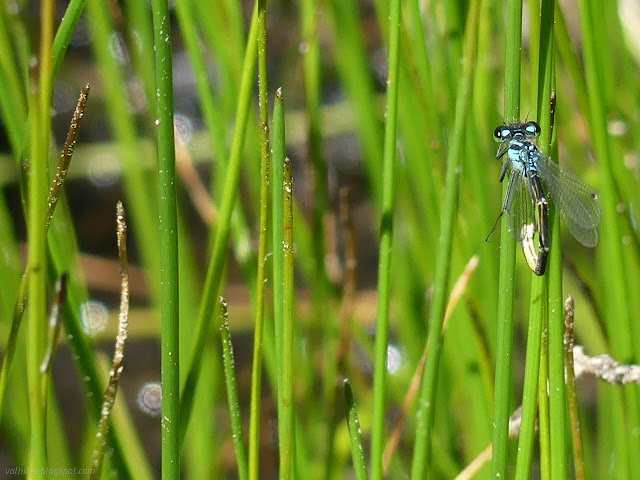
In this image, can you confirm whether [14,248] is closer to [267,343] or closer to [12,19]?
[12,19]

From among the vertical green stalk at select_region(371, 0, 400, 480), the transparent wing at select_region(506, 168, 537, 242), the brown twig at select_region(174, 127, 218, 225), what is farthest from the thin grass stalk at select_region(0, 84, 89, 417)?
the brown twig at select_region(174, 127, 218, 225)

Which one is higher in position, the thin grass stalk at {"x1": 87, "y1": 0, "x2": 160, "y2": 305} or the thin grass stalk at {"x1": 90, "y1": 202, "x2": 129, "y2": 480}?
the thin grass stalk at {"x1": 87, "y1": 0, "x2": 160, "y2": 305}

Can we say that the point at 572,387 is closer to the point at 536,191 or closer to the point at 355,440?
the point at 355,440

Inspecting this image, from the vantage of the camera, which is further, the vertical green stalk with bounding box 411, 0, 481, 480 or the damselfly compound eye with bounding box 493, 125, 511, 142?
the damselfly compound eye with bounding box 493, 125, 511, 142

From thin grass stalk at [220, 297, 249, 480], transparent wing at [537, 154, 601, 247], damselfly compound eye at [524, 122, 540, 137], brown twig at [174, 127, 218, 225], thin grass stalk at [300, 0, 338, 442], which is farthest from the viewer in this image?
brown twig at [174, 127, 218, 225]

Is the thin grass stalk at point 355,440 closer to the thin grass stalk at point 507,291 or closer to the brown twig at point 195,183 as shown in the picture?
the thin grass stalk at point 507,291

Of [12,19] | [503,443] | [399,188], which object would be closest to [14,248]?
[12,19]

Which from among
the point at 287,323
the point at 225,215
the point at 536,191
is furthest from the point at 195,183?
the point at 287,323

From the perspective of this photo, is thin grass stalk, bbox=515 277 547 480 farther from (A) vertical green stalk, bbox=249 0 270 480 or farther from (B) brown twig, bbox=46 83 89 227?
(B) brown twig, bbox=46 83 89 227
